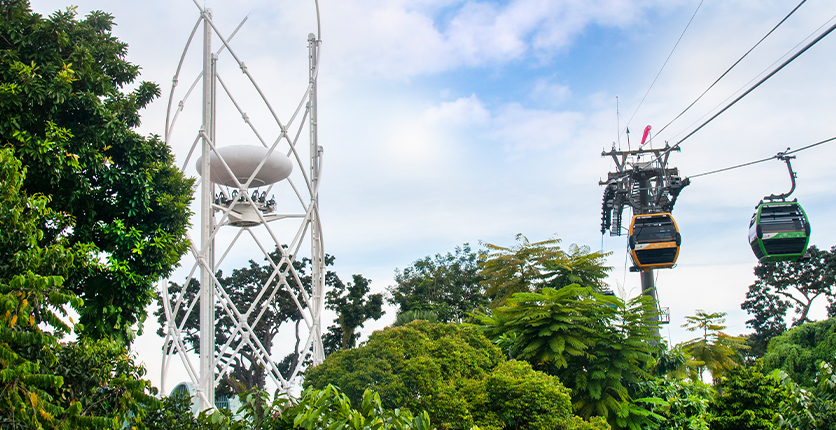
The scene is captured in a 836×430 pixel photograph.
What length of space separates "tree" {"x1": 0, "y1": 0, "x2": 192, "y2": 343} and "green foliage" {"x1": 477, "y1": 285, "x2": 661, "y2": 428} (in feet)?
23.8

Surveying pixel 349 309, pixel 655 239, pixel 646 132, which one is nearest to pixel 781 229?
pixel 655 239

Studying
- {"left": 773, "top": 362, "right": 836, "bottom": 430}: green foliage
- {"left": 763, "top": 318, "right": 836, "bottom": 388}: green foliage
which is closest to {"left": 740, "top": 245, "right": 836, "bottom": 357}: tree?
{"left": 763, "top": 318, "right": 836, "bottom": 388}: green foliage

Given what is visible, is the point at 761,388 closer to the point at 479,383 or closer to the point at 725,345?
the point at 479,383

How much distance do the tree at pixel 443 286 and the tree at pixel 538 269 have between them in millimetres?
11704

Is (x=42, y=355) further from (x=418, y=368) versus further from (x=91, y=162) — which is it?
(x=418, y=368)

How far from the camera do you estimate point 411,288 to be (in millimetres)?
36125

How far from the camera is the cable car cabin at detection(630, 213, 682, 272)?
760 inches

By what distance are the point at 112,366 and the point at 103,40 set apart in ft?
22.8

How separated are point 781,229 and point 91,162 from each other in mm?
15671

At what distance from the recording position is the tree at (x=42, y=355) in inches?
223

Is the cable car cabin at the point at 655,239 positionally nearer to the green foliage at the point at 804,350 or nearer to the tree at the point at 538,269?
the tree at the point at 538,269

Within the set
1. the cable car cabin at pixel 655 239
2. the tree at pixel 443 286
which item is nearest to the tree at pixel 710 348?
the cable car cabin at pixel 655 239

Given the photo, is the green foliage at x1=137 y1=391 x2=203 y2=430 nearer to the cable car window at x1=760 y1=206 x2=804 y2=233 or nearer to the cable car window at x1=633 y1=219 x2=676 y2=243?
the cable car window at x1=760 y1=206 x2=804 y2=233

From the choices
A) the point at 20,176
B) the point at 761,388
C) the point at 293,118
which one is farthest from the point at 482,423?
the point at 293,118
